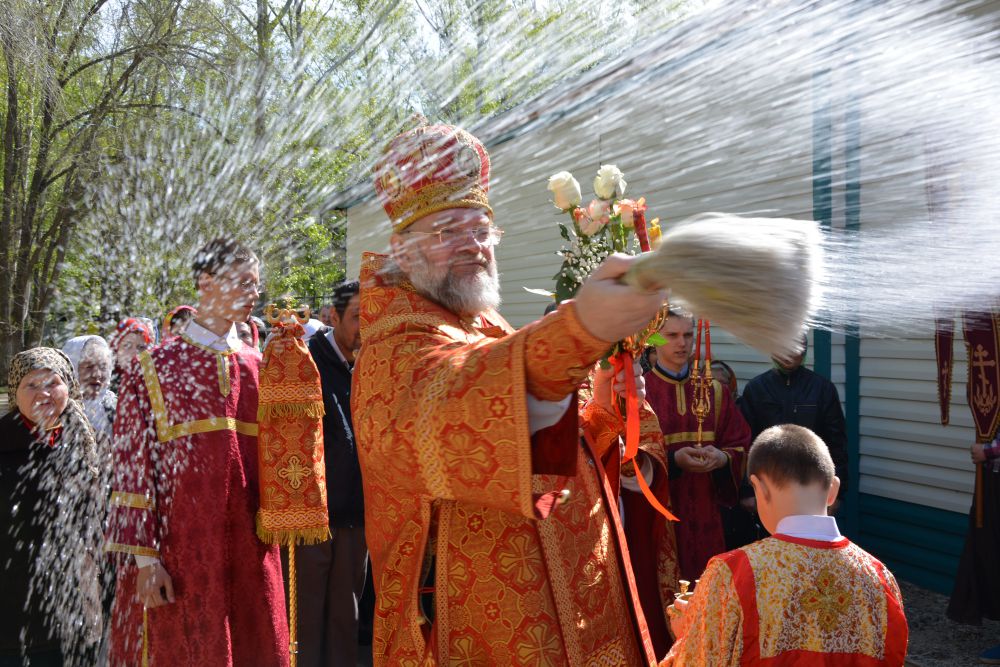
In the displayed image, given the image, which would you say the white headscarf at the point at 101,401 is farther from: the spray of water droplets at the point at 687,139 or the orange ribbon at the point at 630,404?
the orange ribbon at the point at 630,404

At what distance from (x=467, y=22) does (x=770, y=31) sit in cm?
241

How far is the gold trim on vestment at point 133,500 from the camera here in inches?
145

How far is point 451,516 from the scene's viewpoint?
2.20m

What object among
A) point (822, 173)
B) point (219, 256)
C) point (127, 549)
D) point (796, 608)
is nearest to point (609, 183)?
point (796, 608)

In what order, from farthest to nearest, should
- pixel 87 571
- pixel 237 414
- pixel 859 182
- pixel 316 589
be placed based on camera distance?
pixel 859 182 < pixel 316 589 < pixel 87 571 < pixel 237 414

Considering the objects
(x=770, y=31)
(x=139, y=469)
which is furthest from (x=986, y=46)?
(x=139, y=469)

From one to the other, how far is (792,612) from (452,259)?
1.38 meters

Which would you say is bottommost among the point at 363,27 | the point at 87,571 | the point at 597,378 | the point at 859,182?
the point at 87,571

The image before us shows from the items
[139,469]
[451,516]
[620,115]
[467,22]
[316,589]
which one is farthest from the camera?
[620,115]

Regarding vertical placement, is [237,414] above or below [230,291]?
below

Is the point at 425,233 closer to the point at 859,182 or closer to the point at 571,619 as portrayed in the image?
the point at 571,619

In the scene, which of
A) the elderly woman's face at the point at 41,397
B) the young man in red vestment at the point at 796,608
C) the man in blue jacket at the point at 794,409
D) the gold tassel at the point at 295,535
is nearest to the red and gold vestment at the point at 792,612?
the young man in red vestment at the point at 796,608

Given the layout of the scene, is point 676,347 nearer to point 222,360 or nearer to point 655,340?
point 222,360

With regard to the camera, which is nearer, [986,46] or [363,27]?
[986,46]
